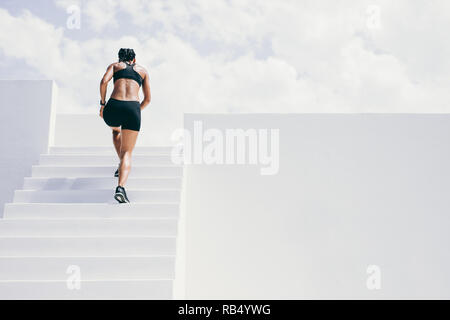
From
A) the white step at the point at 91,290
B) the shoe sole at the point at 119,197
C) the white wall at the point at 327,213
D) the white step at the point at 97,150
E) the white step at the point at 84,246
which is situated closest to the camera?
the white step at the point at 91,290

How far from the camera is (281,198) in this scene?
4676 mm

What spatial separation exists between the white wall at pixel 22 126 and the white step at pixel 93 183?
927 millimetres

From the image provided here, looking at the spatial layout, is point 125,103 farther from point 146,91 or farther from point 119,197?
point 119,197

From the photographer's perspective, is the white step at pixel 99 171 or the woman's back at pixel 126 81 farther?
the white step at pixel 99 171

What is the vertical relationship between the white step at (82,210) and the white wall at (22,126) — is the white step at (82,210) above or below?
below

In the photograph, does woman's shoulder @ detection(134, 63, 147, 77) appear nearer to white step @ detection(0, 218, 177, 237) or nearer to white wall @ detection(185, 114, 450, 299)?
white wall @ detection(185, 114, 450, 299)

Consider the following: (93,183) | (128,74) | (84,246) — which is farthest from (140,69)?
(84,246)

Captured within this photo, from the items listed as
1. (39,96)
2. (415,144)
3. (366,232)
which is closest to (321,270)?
(366,232)

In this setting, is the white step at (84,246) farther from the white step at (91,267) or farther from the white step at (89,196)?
the white step at (89,196)

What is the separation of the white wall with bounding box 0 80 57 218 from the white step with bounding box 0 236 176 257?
1.95m

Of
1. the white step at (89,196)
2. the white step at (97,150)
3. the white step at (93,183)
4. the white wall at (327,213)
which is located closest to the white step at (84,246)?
the white step at (89,196)

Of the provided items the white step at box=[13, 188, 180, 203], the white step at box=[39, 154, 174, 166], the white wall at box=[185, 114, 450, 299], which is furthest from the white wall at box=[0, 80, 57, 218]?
the white wall at box=[185, 114, 450, 299]

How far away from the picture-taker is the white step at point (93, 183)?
4.04 meters

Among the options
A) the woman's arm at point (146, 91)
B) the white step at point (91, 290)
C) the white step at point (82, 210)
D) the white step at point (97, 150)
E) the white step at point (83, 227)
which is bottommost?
the white step at point (91, 290)
